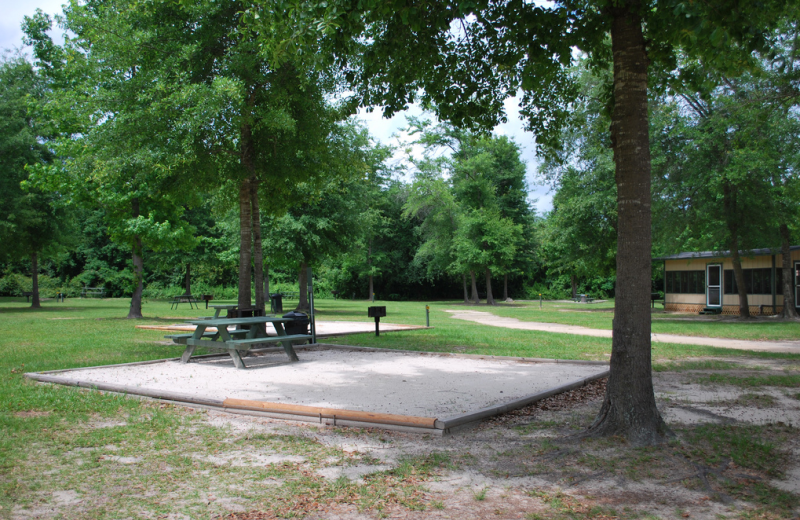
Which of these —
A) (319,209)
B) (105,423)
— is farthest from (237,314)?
(319,209)

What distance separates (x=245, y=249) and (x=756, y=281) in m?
23.4

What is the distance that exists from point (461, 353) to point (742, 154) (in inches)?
492

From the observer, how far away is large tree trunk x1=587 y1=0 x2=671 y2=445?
490 centimetres

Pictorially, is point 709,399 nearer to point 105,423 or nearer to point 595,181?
point 105,423

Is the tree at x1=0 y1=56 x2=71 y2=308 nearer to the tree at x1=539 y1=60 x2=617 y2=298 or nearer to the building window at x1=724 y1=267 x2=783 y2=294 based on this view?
the tree at x1=539 y1=60 x2=617 y2=298

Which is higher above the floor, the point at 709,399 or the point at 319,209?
the point at 319,209

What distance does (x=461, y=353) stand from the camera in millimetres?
10734

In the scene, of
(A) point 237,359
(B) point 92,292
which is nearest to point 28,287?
(B) point 92,292

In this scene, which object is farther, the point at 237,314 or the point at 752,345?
the point at 752,345

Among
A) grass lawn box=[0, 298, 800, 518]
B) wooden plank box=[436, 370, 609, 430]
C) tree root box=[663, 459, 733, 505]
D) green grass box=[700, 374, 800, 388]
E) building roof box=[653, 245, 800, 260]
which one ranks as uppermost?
building roof box=[653, 245, 800, 260]

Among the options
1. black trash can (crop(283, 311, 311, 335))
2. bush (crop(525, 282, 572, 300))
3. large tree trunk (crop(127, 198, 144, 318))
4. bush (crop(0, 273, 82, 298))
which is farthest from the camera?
bush (crop(525, 282, 572, 300))

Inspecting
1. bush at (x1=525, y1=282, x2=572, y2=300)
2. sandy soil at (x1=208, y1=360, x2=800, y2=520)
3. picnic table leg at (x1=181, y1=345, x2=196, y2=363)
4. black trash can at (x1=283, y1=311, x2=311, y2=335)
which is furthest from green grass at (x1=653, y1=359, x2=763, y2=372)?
bush at (x1=525, y1=282, x2=572, y2=300)

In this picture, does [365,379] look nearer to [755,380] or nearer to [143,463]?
[143,463]

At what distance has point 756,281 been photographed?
2503 centimetres
